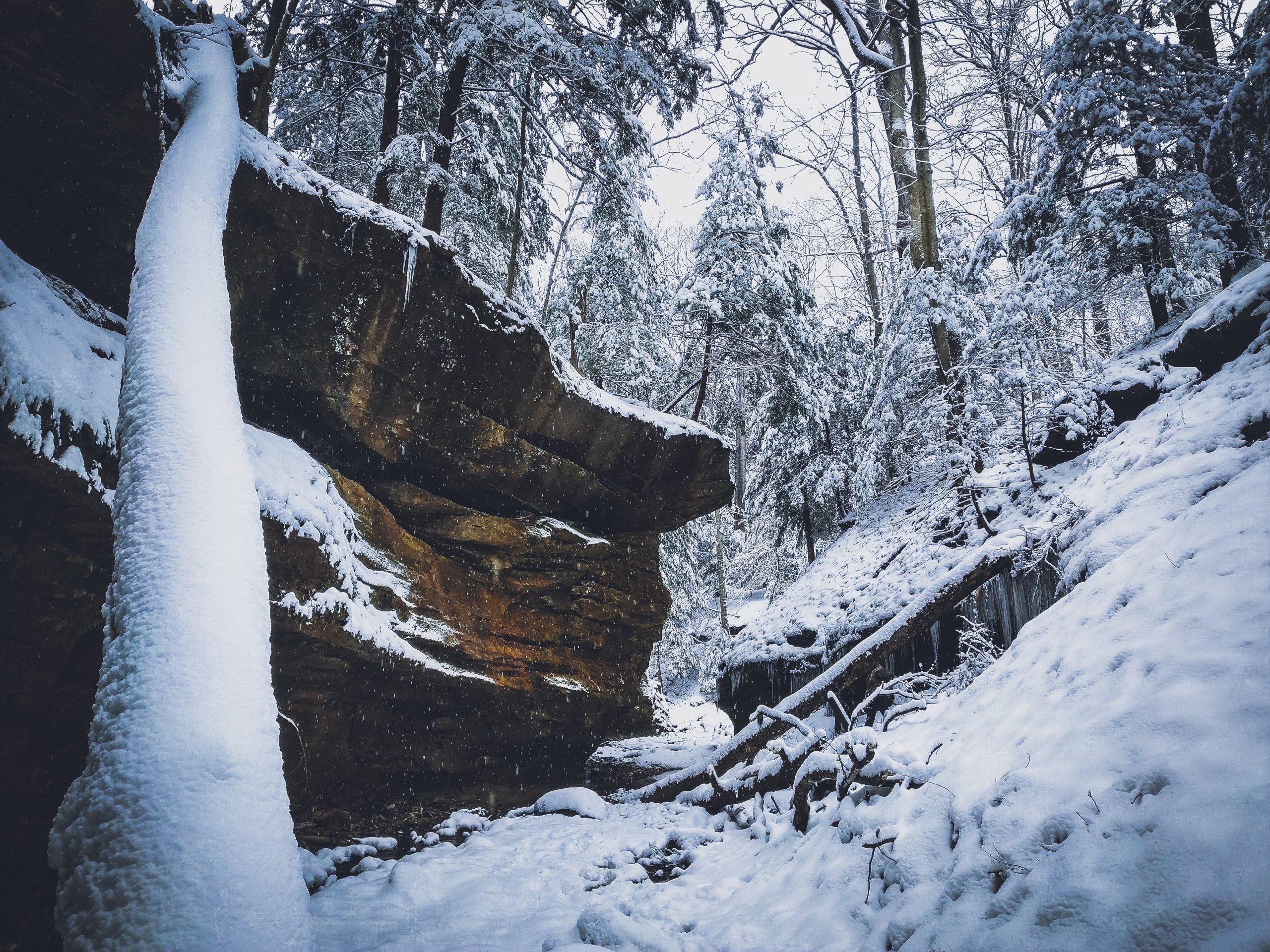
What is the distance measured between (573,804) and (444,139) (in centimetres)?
988

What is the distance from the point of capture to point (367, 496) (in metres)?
6.69

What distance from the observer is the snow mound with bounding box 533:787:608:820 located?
19.7 ft

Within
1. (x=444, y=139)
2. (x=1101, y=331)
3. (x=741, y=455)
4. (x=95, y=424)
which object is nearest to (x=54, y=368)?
(x=95, y=424)

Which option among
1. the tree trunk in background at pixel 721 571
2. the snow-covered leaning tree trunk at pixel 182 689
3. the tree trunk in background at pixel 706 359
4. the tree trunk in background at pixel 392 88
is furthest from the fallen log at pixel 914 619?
the tree trunk in background at pixel 721 571

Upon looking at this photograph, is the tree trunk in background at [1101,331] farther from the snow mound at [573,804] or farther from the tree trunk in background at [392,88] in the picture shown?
the tree trunk in background at [392,88]

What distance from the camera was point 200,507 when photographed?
2.31m

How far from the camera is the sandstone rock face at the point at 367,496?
4.10 meters

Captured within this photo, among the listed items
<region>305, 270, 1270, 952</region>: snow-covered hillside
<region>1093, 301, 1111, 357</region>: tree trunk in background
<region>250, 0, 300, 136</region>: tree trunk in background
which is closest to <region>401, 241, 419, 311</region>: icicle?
<region>250, 0, 300, 136</region>: tree trunk in background

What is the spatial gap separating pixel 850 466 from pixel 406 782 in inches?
446

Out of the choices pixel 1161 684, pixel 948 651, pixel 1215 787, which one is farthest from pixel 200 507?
pixel 948 651

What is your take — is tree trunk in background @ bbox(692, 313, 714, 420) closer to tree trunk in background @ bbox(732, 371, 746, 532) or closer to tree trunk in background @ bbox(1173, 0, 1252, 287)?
tree trunk in background @ bbox(732, 371, 746, 532)

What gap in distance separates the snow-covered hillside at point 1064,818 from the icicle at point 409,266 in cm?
567

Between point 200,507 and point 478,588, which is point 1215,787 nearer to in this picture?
point 200,507

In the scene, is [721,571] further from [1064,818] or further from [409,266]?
[1064,818]
